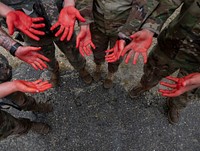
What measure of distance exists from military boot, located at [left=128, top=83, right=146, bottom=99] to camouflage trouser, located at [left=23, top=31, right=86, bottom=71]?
2.01 ft

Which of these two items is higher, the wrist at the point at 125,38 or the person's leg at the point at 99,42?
the wrist at the point at 125,38

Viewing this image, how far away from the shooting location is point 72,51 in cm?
240

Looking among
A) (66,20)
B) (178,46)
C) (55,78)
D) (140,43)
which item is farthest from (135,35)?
(55,78)

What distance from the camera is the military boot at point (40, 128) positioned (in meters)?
2.36

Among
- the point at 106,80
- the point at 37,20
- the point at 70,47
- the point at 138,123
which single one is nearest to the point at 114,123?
the point at 138,123

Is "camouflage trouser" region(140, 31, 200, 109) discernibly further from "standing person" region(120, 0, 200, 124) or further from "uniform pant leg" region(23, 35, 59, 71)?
"uniform pant leg" region(23, 35, 59, 71)

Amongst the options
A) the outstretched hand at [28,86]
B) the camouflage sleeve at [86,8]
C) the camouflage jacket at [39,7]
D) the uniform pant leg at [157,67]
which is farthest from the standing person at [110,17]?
the outstretched hand at [28,86]

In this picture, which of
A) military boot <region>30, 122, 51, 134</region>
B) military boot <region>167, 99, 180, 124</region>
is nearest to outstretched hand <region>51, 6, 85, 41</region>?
military boot <region>30, 122, 51, 134</region>

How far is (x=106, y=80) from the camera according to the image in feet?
8.96

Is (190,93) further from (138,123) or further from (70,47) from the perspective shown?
(70,47)

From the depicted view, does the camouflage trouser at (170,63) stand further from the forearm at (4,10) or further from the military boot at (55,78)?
the forearm at (4,10)

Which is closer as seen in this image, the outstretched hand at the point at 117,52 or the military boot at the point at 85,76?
the outstretched hand at the point at 117,52

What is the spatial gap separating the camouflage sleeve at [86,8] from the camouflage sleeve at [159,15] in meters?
0.45

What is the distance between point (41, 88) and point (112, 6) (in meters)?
0.85
